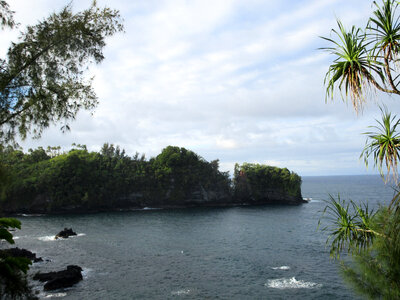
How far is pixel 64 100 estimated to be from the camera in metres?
10.5

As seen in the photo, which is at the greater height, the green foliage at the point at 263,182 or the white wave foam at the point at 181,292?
the green foliage at the point at 263,182

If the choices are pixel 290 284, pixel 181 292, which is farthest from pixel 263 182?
pixel 181 292

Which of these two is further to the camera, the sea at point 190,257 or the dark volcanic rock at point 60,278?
the dark volcanic rock at point 60,278

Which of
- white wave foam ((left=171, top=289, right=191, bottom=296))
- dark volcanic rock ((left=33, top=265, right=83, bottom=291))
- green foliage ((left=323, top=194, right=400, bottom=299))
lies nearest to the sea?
white wave foam ((left=171, top=289, right=191, bottom=296))

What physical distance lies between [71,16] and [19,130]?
14.1 feet

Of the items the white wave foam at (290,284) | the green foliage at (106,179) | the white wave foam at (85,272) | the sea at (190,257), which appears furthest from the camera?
the green foliage at (106,179)

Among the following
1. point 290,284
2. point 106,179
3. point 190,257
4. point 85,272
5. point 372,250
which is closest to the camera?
point 372,250

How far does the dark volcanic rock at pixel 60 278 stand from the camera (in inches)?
975

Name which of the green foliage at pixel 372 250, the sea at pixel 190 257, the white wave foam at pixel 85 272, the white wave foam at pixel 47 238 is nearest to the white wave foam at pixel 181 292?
the sea at pixel 190 257

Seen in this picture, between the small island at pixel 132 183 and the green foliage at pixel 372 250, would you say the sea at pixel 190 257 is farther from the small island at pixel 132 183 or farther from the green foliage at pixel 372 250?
the small island at pixel 132 183

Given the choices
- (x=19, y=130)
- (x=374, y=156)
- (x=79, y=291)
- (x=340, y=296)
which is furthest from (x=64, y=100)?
(x=340, y=296)

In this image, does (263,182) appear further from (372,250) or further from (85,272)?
(372,250)

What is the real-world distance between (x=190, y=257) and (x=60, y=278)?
13.9 metres

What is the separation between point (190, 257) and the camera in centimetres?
3412
